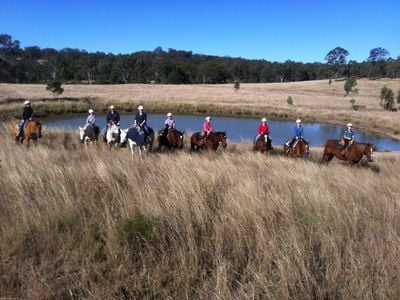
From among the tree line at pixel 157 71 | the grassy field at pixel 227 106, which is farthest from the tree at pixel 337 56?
the grassy field at pixel 227 106

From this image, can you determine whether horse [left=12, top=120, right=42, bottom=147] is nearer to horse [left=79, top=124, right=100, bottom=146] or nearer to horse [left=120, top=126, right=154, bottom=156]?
horse [left=79, top=124, right=100, bottom=146]

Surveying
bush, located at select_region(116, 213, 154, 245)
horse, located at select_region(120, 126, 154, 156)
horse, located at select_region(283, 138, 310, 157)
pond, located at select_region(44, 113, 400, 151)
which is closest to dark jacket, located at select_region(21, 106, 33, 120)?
horse, located at select_region(120, 126, 154, 156)

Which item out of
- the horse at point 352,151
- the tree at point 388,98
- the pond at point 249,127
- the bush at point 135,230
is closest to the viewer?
the bush at point 135,230

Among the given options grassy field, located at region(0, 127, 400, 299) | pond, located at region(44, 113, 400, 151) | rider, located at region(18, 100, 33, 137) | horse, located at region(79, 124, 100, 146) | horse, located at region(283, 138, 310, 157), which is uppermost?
grassy field, located at region(0, 127, 400, 299)

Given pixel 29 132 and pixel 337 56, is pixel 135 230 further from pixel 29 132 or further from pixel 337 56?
pixel 337 56

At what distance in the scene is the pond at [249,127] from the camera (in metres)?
39.1

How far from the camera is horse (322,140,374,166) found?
1817 centimetres

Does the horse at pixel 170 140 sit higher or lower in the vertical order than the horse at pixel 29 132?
lower

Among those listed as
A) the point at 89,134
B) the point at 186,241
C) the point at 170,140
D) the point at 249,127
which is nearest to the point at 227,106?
the point at 249,127

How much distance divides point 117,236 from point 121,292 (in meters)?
0.70

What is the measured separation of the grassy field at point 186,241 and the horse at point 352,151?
13.1 meters

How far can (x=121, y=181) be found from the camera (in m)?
5.95

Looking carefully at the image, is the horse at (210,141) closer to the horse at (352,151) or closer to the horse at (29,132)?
the horse at (352,151)

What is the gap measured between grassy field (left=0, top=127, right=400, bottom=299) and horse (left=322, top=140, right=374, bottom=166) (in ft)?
42.9
